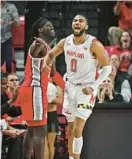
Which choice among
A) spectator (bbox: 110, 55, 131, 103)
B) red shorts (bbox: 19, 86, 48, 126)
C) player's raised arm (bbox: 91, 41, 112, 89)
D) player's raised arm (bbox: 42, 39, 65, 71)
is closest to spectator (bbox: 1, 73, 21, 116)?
red shorts (bbox: 19, 86, 48, 126)

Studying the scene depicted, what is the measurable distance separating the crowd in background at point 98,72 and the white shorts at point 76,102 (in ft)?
0.90

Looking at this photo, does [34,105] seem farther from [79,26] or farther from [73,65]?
[79,26]

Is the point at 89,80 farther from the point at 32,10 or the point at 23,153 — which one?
the point at 32,10

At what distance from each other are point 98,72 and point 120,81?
1.29 metres

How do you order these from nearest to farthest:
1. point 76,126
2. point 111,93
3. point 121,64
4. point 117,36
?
1. point 76,126
2. point 111,93
3. point 121,64
4. point 117,36

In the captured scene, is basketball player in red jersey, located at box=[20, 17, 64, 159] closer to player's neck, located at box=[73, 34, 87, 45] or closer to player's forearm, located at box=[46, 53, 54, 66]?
player's forearm, located at box=[46, 53, 54, 66]

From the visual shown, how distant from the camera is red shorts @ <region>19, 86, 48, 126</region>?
18.4 ft

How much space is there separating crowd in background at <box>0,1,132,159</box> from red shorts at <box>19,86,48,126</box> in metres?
0.28

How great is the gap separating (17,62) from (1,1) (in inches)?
36.8

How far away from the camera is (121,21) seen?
326 inches

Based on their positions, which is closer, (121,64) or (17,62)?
(121,64)

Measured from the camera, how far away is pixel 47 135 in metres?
5.80

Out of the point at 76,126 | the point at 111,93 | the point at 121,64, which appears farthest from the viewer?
the point at 121,64

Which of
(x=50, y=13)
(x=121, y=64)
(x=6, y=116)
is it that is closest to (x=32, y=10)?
(x=50, y=13)
